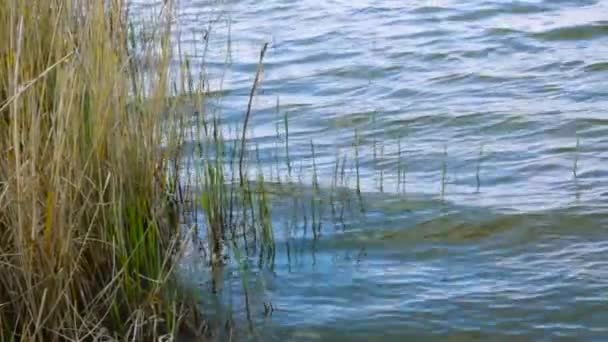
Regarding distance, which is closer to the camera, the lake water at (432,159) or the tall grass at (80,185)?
the tall grass at (80,185)

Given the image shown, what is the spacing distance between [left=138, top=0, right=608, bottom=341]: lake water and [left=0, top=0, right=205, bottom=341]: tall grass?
0.52 m

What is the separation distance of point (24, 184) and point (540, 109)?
357cm

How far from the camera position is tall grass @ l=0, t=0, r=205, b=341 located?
10.9 feet

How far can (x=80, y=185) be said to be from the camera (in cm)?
345

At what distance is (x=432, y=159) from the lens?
5.62 meters

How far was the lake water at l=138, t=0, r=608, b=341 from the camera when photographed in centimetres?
410

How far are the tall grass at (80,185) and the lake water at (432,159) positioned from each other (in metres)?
0.52

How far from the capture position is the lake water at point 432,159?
4102 mm

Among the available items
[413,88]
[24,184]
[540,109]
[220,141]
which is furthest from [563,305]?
[413,88]

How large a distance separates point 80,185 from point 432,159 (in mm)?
2517

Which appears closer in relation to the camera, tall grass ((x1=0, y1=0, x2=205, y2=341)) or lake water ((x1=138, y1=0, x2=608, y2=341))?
tall grass ((x1=0, y1=0, x2=205, y2=341))

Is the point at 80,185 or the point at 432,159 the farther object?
the point at 432,159

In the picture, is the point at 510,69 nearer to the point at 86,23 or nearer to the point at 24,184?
the point at 86,23

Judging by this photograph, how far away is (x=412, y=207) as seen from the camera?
5059mm
